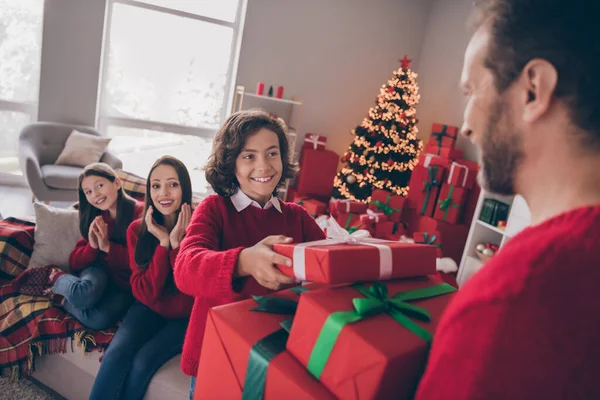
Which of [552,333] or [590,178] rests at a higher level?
[590,178]

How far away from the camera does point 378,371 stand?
52cm

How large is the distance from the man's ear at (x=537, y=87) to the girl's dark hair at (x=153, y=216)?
1.51m

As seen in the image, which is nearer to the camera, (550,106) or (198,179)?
(550,106)

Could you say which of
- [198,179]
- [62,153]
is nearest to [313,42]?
[198,179]

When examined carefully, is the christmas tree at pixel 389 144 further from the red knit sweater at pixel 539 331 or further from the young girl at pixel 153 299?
the red knit sweater at pixel 539 331

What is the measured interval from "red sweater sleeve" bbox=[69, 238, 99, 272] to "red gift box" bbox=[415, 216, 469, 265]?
313cm

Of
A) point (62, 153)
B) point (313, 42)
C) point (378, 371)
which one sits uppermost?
point (313, 42)

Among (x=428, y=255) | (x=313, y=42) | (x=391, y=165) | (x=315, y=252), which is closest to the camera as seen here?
(x=315, y=252)

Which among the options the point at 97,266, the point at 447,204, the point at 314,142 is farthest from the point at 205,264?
the point at 314,142

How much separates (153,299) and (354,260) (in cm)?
119

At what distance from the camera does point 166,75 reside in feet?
16.4

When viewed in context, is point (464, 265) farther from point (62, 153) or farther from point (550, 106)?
point (62, 153)

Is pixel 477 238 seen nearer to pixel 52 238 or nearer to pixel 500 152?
pixel 52 238

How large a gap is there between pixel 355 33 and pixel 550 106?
529cm
